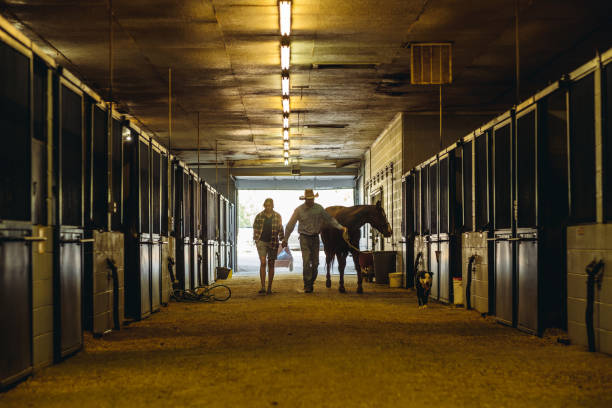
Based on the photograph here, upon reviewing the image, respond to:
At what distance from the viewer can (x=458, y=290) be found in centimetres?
968

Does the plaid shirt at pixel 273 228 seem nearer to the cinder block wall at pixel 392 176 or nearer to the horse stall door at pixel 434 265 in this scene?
the horse stall door at pixel 434 265

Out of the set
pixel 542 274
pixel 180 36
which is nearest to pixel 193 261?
pixel 180 36

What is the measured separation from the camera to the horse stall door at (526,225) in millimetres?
6609

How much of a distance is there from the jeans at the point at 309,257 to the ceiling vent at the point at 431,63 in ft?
11.5

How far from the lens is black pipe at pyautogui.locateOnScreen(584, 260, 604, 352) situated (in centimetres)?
544

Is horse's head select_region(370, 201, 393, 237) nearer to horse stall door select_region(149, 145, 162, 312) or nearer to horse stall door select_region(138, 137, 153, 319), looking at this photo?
horse stall door select_region(149, 145, 162, 312)

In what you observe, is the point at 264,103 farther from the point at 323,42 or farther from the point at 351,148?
the point at 351,148

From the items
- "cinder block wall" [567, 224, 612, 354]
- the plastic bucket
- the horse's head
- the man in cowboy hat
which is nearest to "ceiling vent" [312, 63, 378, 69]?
the man in cowboy hat

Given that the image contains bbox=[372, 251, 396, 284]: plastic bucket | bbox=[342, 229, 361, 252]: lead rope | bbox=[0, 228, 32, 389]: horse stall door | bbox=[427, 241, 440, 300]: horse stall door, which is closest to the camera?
bbox=[0, 228, 32, 389]: horse stall door

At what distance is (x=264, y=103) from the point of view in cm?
1561

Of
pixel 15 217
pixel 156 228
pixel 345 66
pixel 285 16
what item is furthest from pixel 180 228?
pixel 15 217

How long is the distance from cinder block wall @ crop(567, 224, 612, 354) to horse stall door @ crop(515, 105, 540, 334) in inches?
22.1

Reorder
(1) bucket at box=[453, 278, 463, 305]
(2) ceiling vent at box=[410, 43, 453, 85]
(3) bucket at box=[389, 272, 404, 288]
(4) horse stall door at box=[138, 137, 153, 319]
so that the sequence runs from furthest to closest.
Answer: (3) bucket at box=[389, 272, 404, 288] < (2) ceiling vent at box=[410, 43, 453, 85] < (1) bucket at box=[453, 278, 463, 305] < (4) horse stall door at box=[138, 137, 153, 319]

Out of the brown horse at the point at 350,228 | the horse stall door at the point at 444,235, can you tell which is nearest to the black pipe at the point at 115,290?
the horse stall door at the point at 444,235
